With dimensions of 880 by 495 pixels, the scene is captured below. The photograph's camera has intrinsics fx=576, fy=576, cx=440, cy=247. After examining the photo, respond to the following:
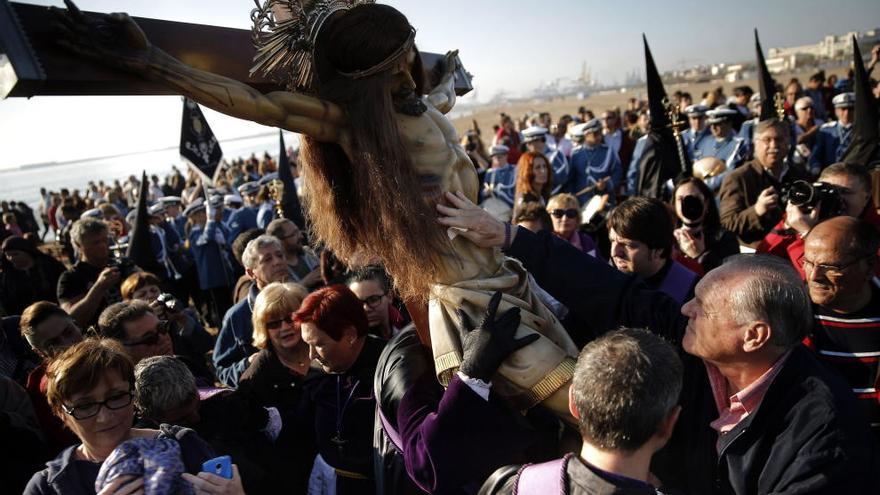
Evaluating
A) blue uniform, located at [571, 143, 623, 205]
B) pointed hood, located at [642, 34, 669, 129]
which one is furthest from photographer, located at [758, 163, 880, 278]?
blue uniform, located at [571, 143, 623, 205]

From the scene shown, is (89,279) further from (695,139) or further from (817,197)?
(695,139)

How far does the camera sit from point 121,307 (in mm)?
3562

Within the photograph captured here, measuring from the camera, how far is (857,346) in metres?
2.58

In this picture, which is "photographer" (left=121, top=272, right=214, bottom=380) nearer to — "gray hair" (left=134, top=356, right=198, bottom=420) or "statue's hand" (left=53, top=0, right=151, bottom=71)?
"gray hair" (left=134, top=356, right=198, bottom=420)

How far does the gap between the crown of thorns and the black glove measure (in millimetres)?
837

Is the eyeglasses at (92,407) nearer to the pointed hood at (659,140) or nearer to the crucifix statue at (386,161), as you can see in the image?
the crucifix statue at (386,161)

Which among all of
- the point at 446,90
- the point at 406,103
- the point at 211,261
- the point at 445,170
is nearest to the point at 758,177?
the point at 446,90

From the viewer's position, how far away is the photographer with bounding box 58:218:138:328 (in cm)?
491

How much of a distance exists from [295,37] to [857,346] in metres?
2.68

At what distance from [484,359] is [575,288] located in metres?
0.64

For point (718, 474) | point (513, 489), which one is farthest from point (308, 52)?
point (718, 474)

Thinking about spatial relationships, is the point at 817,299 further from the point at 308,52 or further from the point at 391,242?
the point at 308,52

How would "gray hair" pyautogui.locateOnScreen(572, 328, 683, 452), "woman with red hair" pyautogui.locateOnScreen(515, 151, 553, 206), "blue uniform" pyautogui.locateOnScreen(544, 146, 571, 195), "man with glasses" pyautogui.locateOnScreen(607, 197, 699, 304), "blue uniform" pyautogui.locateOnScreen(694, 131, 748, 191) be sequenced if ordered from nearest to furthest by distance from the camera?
"gray hair" pyautogui.locateOnScreen(572, 328, 683, 452)
"man with glasses" pyautogui.locateOnScreen(607, 197, 699, 304)
"woman with red hair" pyautogui.locateOnScreen(515, 151, 553, 206)
"blue uniform" pyautogui.locateOnScreen(694, 131, 748, 191)
"blue uniform" pyautogui.locateOnScreen(544, 146, 571, 195)

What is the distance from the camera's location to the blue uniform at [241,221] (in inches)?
366
